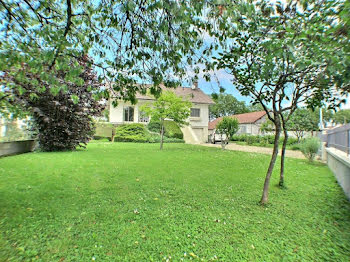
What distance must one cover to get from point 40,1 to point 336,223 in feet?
22.6

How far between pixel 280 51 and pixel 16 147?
43.7 feet

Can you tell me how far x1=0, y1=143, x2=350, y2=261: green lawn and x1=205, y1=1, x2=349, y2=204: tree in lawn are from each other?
95 centimetres

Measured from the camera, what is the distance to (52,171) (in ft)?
20.8

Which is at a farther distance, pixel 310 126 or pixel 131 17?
pixel 310 126

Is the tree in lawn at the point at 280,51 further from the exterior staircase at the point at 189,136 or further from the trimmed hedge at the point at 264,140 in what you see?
the exterior staircase at the point at 189,136

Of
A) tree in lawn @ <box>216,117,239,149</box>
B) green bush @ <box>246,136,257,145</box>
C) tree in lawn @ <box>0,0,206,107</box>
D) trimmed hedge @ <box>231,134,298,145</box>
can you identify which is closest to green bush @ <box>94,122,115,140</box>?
tree in lawn @ <box>216,117,239,149</box>

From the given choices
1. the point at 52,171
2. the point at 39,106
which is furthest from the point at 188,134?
the point at 52,171

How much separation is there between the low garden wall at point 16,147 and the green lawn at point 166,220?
541 centimetres

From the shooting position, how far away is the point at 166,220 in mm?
3225

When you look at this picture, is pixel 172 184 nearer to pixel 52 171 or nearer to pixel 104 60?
pixel 104 60

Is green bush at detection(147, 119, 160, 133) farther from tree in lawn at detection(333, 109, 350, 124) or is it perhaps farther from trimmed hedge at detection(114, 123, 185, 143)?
tree in lawn at detection(333, 109, 350, 124)

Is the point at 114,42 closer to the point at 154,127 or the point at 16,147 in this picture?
the point at 16,147

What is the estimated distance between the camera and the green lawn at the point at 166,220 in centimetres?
244

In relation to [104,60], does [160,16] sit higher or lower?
higher
